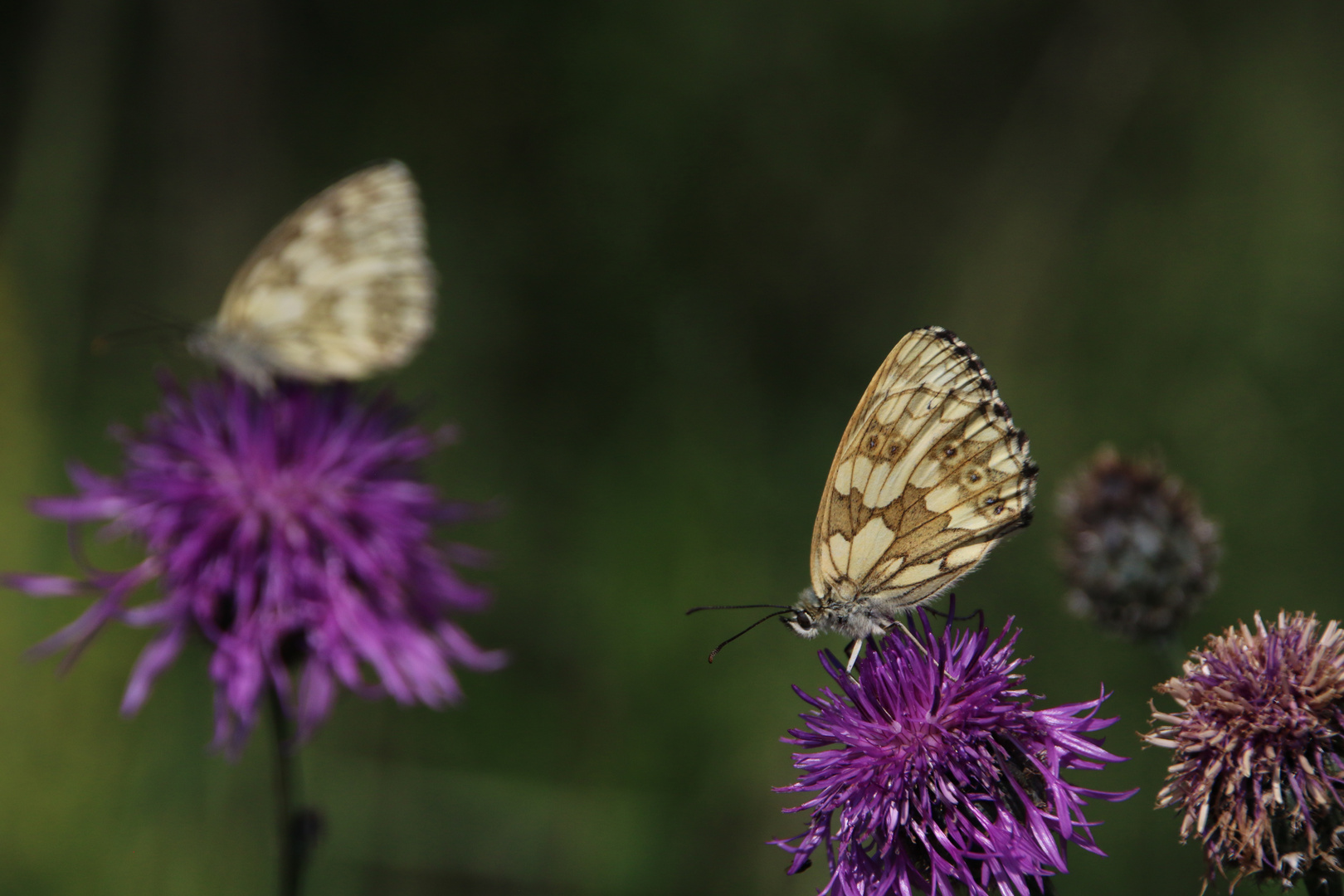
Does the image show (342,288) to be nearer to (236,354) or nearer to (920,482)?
(236,354)

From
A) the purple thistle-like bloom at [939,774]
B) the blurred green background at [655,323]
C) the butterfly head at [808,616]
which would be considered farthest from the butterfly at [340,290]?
the purple thistle-like bloom at [939,774]

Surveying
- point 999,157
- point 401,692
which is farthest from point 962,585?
point 401,692

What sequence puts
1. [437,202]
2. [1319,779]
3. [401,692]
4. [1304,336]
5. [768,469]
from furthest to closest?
[437,202] < [768,469] < [1304,336] < [401,692] < [1319,779]

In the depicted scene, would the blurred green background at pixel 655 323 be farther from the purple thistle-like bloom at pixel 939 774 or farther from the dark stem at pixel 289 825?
the purple thistle-like bloom at pixel 939 774

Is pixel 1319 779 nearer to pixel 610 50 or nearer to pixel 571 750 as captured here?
pixel 571 750

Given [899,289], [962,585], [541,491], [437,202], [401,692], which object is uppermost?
[899,289]

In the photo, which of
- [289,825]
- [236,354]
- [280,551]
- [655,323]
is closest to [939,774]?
[289,825]
